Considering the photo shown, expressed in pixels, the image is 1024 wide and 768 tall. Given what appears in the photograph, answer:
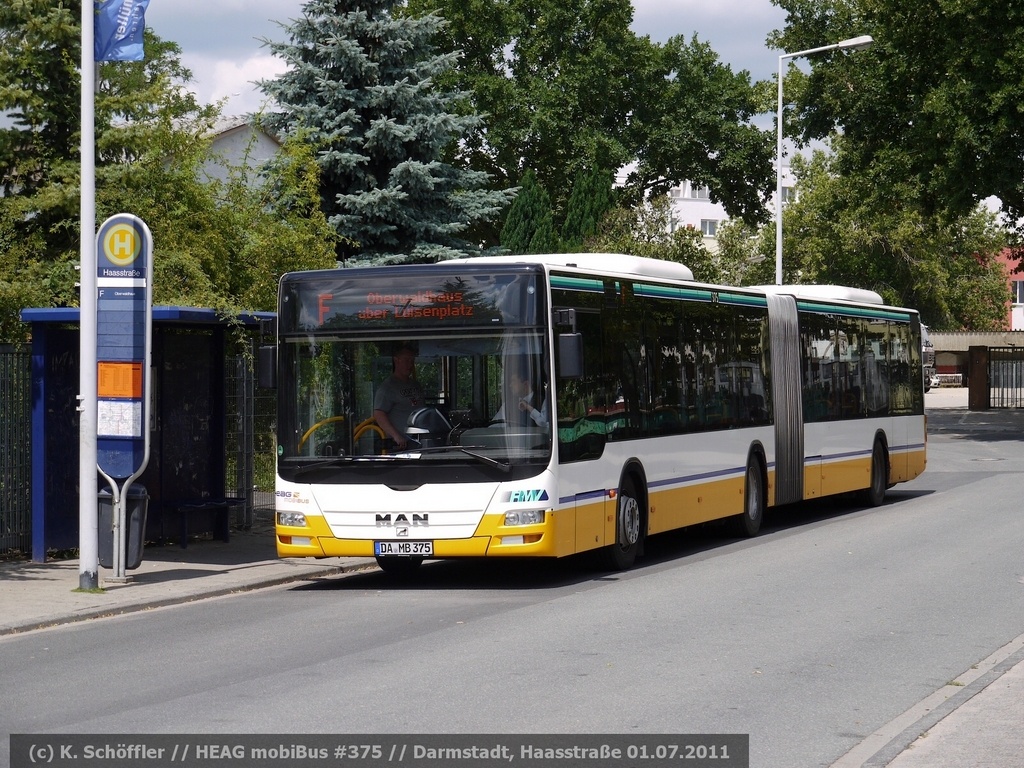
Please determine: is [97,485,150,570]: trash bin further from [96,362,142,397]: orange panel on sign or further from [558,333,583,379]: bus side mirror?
[558,333,583,379]: bus side mirror

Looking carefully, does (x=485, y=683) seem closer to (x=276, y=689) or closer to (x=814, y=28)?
(x=276, y=689)

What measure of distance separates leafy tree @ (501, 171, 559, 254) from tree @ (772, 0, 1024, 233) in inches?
327

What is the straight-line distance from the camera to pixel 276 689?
8.81 meters

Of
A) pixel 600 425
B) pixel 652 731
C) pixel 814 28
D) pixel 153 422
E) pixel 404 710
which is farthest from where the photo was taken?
pixel 814 28

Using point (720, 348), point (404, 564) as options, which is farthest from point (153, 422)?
point (720, 348)

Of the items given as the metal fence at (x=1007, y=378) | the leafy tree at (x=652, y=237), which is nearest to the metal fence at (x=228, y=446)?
the leafy tree at (x=652, y=237)

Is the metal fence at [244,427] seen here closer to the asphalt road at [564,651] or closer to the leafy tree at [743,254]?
the asphalt road at [564,651]

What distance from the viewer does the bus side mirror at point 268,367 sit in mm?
13828

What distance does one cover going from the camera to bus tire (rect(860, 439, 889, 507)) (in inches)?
903

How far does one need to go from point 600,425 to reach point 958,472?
55.1ft

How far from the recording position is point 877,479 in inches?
909

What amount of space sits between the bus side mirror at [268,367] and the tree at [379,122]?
15.2m

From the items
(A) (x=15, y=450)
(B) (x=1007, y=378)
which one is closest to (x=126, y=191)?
(A) (x=15, y=450)
